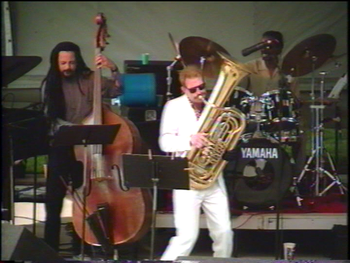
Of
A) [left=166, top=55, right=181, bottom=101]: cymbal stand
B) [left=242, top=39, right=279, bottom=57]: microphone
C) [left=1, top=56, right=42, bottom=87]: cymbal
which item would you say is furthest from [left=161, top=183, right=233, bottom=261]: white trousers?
[left=1, top=56, right=42, bottom=87]: cymbal

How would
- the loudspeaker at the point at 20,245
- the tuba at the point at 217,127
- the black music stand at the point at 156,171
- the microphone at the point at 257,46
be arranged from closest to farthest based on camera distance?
the loudspeaker at the point at 20,245, the black music stand at the point at 156,171, the tuba at the point at 217,127, the microphone at the point at 257,46

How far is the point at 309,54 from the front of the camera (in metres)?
5.72

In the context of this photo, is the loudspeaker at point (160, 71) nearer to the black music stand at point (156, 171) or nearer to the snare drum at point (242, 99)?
the snare drum at point (242, 99)

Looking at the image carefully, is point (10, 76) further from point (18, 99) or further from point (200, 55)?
point (200, 55)

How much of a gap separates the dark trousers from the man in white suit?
0.67m

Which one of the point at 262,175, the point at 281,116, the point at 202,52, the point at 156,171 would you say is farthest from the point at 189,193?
the point at 202,52

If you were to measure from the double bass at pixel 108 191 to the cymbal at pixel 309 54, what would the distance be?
1262 mm

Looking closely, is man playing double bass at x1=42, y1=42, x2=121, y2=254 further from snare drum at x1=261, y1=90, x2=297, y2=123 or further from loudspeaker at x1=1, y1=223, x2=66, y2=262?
snare drum at x1=261, y1=90, x2=297, y2=123

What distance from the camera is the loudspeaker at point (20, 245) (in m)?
4.60

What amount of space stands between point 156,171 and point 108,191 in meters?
0.50

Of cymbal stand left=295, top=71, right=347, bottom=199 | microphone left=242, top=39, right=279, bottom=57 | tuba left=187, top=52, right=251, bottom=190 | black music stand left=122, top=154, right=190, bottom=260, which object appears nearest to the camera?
black music stand left=122, top=154, right=190, bottom=260

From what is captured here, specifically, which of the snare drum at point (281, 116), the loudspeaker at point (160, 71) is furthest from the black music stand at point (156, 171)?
the snare drum at point (281, 116)

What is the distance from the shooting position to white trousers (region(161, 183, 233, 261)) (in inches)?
222

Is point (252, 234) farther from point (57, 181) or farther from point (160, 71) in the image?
point (57, 181)
